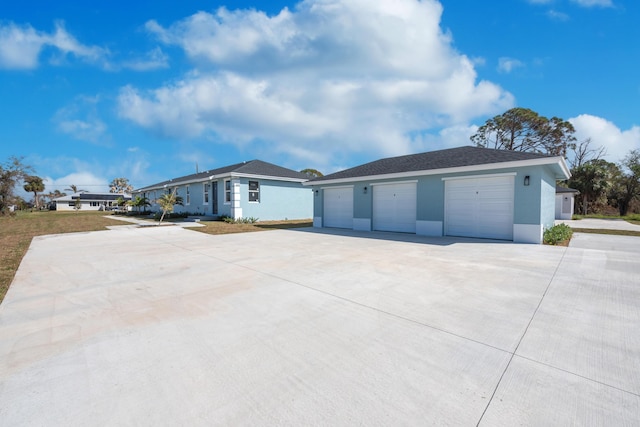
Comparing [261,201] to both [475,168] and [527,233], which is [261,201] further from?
[527,233]

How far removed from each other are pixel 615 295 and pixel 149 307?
7.06 metres

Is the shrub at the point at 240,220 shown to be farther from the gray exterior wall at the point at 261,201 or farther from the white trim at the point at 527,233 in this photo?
the white trim at the point at 527,233

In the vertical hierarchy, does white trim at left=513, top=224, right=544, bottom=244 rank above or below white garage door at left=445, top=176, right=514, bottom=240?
below

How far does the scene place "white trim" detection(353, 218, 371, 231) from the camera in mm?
13766

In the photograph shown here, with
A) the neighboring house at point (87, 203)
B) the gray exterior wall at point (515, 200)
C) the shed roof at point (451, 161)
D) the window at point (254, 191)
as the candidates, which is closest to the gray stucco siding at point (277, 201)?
the window at point (254, 191)

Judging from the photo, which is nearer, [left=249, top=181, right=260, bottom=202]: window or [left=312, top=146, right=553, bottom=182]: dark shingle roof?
[left=312, top=146, right=553, bottom=182]: dark shingle roof

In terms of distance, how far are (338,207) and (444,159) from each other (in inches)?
235

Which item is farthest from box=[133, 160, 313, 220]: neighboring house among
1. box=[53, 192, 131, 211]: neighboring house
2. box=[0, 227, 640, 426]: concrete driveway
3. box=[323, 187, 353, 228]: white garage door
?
box=[53, 192, 131, 211]: neighboring house

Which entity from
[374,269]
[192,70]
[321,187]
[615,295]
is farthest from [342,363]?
[192,70]

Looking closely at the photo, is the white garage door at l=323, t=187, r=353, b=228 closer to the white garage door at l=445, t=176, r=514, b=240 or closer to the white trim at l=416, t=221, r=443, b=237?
the white trim at l=416, t=221, r=443, b=237

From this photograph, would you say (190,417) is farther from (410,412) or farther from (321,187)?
(321,187)

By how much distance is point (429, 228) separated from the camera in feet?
37.6

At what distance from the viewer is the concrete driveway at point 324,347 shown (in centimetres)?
196

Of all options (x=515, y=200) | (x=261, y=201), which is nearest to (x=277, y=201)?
(x=261, y=201)
